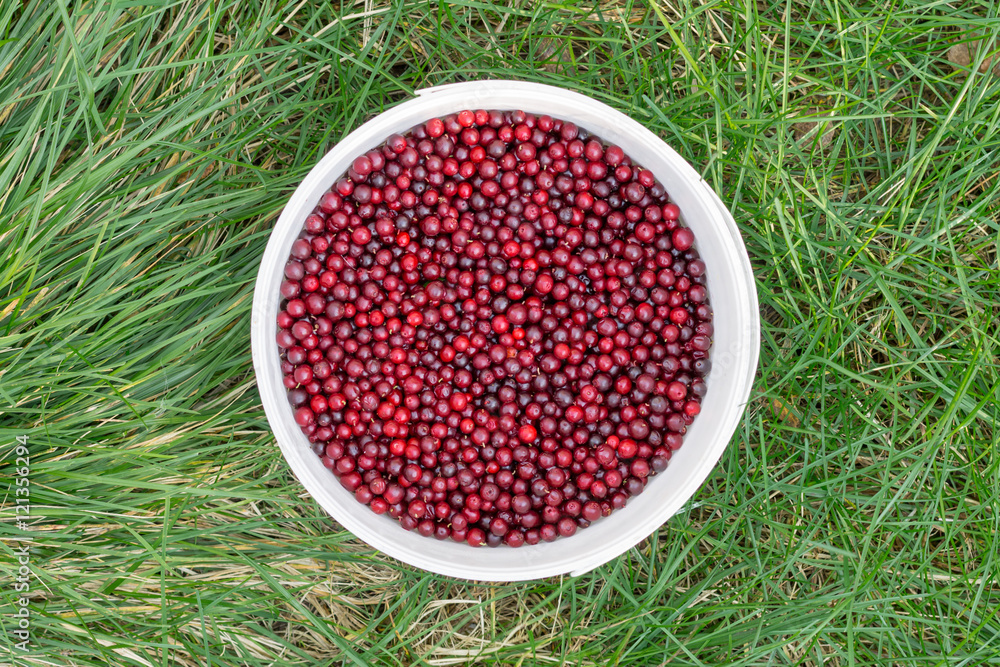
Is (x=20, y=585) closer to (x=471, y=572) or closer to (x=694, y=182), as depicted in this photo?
(x=471, y=572)

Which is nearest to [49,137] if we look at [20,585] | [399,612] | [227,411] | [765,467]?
[227,411]

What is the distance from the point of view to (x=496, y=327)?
2.73 m

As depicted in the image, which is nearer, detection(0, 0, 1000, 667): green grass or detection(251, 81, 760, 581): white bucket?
detection(251, 81, 760, 581): white bucket

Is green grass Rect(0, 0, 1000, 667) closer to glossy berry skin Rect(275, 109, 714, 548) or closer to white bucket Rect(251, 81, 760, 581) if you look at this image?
white bucket Rect(251, 81, 760, 581)

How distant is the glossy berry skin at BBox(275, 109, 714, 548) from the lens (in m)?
2.70

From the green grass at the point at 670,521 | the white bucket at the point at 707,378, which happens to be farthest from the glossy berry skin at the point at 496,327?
the green grass at the point at 670,521

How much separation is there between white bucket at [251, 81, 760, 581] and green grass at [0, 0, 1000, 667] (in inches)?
7.9

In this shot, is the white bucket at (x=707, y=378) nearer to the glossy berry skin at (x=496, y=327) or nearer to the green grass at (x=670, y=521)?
the glossy berry skin at (x=496, y=327)

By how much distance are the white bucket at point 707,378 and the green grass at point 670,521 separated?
20 centimetres

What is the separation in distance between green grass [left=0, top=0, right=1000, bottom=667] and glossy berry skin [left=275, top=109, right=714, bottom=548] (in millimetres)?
341

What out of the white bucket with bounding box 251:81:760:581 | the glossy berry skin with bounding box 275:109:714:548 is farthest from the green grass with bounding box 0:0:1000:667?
the glossy berry skin with bounding box 275:109:714:548

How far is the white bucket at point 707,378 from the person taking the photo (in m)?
2.57

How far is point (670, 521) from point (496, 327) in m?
1.17

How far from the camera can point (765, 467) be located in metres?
2.76
